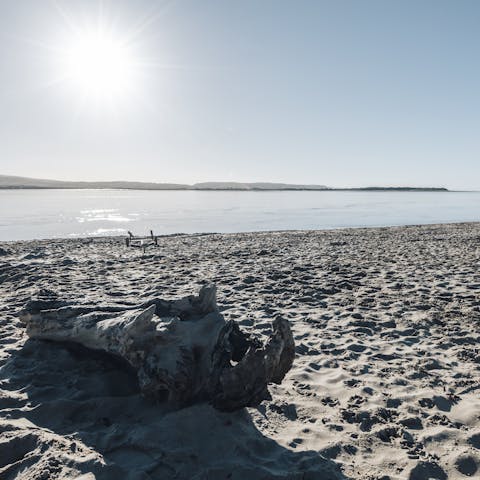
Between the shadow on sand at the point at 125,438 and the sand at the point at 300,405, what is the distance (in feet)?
0.05

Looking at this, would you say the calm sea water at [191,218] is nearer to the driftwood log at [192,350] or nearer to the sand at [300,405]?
the sand at [300,405]

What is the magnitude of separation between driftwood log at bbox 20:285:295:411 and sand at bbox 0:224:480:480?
0.30 m

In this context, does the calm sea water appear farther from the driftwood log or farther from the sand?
the driftwood log

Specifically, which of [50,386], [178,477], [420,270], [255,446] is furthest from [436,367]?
[420,270]

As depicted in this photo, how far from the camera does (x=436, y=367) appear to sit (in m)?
6.70

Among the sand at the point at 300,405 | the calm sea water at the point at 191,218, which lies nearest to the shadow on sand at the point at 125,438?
the sand at the point at 300,405

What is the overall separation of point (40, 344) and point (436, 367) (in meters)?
6.88

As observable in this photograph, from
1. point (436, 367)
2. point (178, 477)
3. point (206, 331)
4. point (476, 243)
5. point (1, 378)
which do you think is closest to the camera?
point (178, 477)

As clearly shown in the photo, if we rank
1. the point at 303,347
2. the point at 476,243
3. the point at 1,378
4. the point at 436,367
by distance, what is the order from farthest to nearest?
the point at 476,243
the point at 303,347
the point at 436,367
the point at 1,378

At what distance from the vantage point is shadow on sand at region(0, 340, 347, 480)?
165 inches

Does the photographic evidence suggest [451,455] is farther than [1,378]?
No

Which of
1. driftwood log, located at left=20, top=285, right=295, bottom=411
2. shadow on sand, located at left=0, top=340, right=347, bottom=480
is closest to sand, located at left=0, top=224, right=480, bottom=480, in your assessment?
shadow on sand, located at left=0, top=340, right=347, bottom=480

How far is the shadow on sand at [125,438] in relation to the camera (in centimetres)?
420

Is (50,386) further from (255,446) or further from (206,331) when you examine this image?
(255,446)
